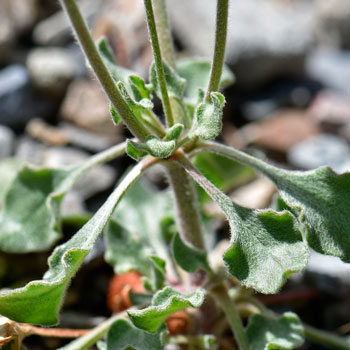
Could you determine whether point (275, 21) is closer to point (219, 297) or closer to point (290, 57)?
point (290, 57)

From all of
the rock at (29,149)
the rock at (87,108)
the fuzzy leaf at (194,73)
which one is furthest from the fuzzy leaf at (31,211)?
the rock at (87,108)

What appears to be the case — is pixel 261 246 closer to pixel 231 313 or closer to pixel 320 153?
pixel 231 313

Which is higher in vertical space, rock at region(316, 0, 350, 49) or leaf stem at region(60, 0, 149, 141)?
leaf stem at region(60, 0, 149, 141)

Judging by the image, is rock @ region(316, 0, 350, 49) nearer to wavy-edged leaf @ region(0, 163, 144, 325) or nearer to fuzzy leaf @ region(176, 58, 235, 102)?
fuzzy leaf @ region(176, 58, 235, 102)

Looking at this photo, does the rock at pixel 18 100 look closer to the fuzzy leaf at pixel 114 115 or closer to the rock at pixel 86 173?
the rock at pixel 86 173

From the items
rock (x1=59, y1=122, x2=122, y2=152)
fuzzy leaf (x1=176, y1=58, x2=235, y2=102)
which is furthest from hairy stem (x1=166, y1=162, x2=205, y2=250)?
rock (x1=59, y1=122, x2=122, y2=152)

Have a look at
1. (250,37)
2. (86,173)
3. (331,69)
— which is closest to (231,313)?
(86,173)

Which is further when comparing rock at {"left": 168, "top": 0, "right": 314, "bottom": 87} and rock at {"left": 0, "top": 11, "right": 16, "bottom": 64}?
rock at {"left": 168, "top": 0, "right": 314, "bottom": 87}
